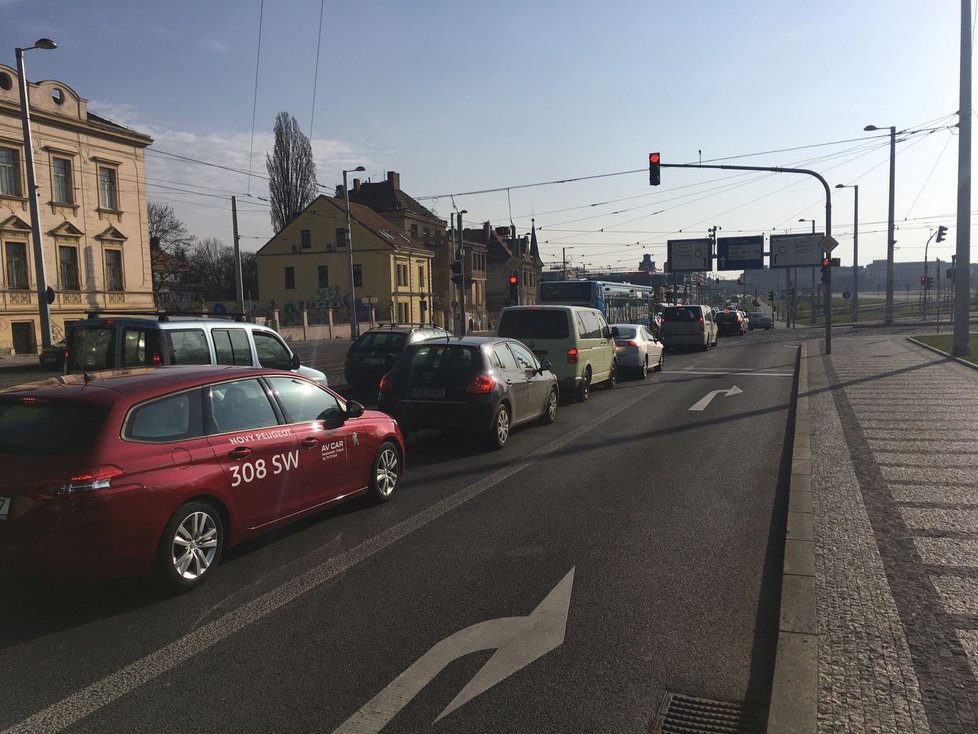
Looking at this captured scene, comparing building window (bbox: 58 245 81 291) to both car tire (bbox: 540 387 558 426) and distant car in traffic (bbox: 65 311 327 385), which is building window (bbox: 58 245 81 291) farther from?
car tire (bbox: 540 387 558 426)

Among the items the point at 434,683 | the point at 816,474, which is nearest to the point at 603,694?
the point at 434,683

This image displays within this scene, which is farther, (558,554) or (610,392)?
(610,392)

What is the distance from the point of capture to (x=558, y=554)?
19.5 feet

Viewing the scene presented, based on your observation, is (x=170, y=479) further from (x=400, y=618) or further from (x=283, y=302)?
(x=283, y=302)

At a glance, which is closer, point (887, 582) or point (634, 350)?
point (887, 582)

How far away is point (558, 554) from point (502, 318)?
33.8 feet

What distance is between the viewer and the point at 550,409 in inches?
501

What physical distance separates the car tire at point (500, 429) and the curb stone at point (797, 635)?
390 cm

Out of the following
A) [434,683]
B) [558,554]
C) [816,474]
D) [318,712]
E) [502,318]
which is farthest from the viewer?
[502,318]

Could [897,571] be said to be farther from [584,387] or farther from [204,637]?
[584,387]

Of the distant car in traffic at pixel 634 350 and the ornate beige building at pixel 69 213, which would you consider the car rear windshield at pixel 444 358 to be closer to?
the distant car in traffic at pixel 634 350

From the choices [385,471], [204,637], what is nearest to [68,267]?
[385,471]

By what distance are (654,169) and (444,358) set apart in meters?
15.6

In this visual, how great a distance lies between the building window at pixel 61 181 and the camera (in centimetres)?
3725
